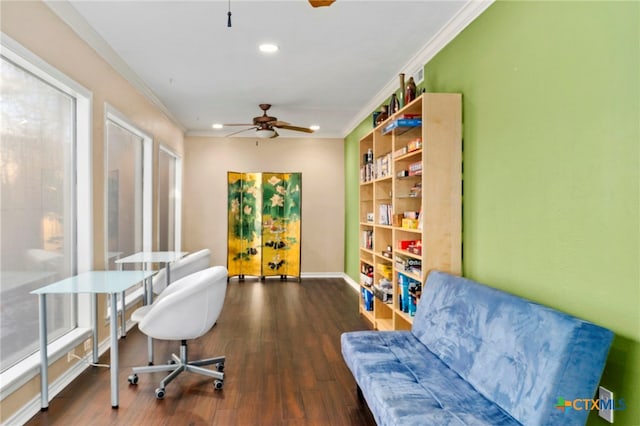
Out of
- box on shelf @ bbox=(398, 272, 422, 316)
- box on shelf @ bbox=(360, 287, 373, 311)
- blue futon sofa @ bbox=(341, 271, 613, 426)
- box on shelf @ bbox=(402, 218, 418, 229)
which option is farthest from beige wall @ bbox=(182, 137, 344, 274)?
blue futon sofa @ bbox=(341, 271, 613, 426)

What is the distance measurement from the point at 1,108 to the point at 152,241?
9.10 ft

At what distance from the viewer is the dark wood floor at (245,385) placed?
2328mm

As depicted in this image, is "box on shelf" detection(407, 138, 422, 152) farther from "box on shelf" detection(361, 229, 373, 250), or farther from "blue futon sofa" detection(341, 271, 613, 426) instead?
"box on shelf" detection(361, 229, 373, 250)

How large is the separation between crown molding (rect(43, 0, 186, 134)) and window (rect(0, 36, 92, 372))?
409 mm

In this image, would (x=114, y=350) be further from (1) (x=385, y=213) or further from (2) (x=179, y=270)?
(1) (x=385, y=213)

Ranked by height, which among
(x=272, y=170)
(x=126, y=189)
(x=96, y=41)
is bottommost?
(x=126, y=189)

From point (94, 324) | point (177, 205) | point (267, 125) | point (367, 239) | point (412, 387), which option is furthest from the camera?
point (177, 205)

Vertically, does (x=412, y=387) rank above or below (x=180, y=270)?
below

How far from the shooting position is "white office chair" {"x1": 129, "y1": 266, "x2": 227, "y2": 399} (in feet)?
8.32

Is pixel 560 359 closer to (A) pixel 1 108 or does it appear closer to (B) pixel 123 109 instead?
(A) pixel 1 108

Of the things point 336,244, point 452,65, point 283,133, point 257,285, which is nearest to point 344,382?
point 452,65

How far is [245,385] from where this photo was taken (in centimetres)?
276

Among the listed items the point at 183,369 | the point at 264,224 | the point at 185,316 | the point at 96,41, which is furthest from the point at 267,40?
the point at 264,224

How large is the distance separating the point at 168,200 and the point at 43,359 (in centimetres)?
401
